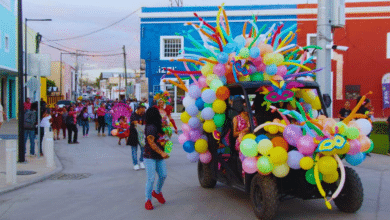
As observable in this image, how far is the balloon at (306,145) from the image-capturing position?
6195 mm

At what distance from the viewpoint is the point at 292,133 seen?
638 cm

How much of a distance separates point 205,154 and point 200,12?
25.1 m

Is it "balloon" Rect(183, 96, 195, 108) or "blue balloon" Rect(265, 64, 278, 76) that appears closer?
"blue balloon" Rect(265, 64, 278, 76)

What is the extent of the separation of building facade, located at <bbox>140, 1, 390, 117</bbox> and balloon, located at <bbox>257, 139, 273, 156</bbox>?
81.6ft

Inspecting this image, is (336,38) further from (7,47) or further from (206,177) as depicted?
(206,177)

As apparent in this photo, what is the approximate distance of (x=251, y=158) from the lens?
6699 mm

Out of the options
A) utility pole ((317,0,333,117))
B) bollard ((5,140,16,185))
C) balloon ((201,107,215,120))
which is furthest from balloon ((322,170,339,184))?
utility pole ((317,0,333,117))

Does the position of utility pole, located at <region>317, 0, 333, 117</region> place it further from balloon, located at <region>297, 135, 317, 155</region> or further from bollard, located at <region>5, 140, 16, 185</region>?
bollard, located at <region>5, 140, 16, 185</region>

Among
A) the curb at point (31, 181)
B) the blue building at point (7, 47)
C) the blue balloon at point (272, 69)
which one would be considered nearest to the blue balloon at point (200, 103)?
the blue balloon at point (272, 69)

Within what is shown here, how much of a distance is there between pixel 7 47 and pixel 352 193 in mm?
29075

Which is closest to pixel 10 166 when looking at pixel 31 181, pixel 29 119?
pixel 31 181

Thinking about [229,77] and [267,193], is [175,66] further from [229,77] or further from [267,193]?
[267,193]

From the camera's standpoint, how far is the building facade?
31.4 meters

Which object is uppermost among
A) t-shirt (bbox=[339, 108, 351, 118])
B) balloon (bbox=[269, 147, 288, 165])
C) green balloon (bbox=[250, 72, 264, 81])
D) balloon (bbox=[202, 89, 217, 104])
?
green balloon (bbox=[250, 72, 264, 81])
